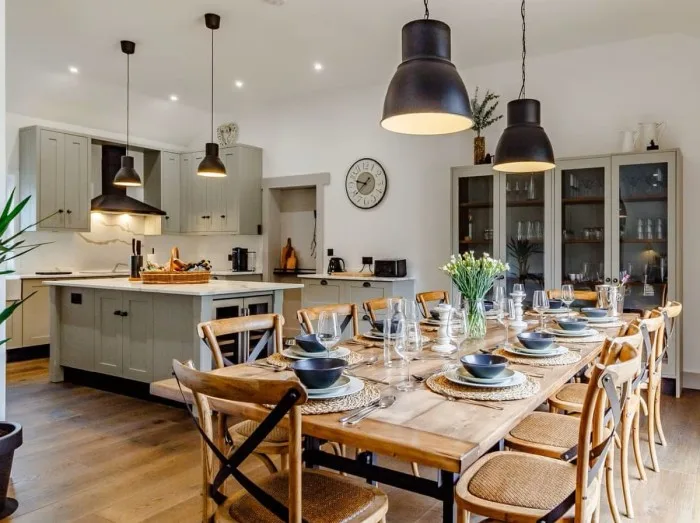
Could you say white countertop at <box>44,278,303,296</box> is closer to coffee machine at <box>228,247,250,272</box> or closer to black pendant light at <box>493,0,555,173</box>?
black pendant light at <box>493,0,555,173</box>

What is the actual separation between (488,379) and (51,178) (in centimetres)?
609

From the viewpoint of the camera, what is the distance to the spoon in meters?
1.37

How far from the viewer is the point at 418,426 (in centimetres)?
134

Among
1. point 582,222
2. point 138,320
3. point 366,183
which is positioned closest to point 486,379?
point 138,320

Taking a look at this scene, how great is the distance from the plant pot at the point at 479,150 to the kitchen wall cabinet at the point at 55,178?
15.1 ft

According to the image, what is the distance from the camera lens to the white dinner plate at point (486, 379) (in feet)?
5.44

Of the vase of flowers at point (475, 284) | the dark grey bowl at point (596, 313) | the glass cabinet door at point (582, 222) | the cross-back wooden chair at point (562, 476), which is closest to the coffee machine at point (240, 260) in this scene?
the glass cabinet door at point (582, 222)

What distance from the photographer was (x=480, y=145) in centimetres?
520

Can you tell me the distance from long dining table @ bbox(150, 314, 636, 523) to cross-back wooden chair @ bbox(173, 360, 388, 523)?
9cm

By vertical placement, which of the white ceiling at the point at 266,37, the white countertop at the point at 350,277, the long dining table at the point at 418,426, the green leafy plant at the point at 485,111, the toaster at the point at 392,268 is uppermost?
the white ceiling at the point at 266,37

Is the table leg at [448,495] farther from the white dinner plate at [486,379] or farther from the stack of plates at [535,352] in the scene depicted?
the stack of plates at [535,352]

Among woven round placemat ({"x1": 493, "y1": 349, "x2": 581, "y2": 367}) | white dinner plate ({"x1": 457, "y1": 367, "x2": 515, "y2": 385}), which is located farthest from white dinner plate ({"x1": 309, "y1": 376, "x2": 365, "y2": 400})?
woven round placemat ({"x1": 493, "y1": 349, "x2": 581, "y2": 367})

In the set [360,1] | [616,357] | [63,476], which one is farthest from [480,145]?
[63,476]

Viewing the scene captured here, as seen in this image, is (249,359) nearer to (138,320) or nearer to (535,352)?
(535,352)
